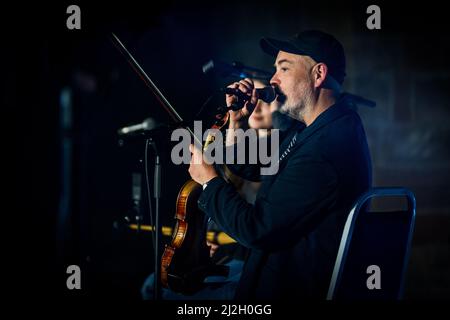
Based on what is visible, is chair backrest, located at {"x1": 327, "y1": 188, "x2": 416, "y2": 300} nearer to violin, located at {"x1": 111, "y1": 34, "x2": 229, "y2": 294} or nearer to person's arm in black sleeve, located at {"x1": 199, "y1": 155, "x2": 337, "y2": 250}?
person's arm in black sleeve, located at {"x1": 199, "y1": 155, "x2": 337, "y2": 250}

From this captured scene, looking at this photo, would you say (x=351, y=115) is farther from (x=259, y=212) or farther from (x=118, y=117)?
(x=118, y=117)

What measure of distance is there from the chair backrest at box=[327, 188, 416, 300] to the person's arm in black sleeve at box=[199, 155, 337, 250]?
18cm

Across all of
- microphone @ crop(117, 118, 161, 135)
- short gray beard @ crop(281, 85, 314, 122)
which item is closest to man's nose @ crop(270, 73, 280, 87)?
short gray beard @ crop(281, 85, 314, 122)

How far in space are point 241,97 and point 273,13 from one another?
196cm

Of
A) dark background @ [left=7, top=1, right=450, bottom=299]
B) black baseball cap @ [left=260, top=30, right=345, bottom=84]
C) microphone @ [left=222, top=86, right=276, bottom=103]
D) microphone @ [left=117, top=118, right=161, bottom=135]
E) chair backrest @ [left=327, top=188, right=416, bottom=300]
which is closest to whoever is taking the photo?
chair backrest @ [left=327, top=188, right=416, bottom=300]

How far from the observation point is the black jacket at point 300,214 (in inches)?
57.6

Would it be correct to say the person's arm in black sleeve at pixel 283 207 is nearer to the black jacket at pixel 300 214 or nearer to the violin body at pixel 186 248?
the black jacket at pixel 300 214

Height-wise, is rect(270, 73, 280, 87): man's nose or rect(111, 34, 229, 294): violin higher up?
rect(270, 73, 280, 87): man's nose

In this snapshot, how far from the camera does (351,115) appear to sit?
1682 mm

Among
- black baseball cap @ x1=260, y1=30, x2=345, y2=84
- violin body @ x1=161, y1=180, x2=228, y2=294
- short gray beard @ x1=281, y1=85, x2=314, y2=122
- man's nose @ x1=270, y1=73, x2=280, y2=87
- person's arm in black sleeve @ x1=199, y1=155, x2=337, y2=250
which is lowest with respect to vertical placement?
violin body @ x1=161, y1=180, x2=228, y2=294

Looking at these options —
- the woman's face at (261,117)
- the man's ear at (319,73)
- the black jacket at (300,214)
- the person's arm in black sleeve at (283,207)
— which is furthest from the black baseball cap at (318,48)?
the woman's face at (261,117)

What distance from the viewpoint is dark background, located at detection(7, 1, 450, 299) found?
2686mm

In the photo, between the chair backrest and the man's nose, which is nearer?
the chair backrest

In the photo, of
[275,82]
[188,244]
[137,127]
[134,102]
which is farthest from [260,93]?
[134,102]
